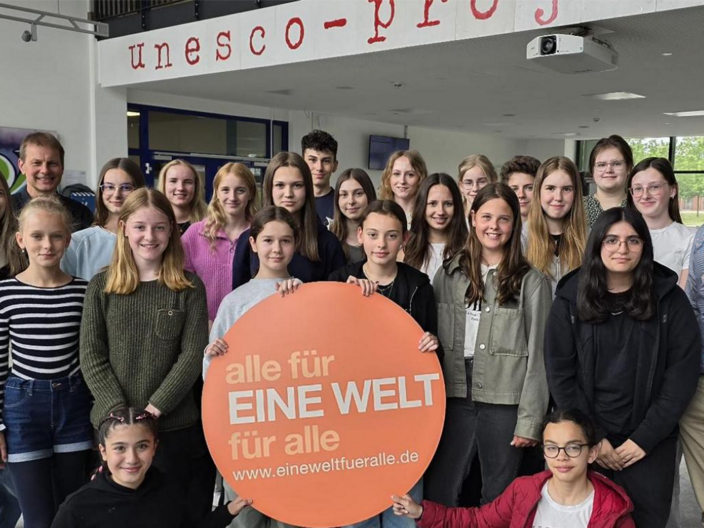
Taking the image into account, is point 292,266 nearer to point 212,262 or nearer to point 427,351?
point 212,262

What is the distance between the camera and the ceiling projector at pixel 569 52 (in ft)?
17.3

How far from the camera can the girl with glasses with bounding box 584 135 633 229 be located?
3.23 m

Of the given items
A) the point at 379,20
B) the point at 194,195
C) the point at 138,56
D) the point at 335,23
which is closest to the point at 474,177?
the point at 194,195

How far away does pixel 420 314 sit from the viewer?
7.84 ft

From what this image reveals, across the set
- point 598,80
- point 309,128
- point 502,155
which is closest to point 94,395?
point 598,80

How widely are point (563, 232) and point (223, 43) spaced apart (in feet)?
19.6

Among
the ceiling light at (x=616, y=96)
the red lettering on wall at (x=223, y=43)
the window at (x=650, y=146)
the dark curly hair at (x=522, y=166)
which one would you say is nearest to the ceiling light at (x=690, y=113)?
the ceiling light at (x=616, y=96)

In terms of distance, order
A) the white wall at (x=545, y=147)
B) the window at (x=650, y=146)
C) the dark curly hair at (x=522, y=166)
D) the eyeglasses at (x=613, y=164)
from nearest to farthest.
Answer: the eyeglasses at (x=613, y=164) < the dark curly hair at (x=522, y=166) < the window at (x=650, y=146) < the white wall at (x=545, y=147)

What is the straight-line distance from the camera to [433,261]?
112 inches

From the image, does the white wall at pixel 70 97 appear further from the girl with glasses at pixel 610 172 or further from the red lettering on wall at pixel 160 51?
the girl with glasses at pixel 610 172

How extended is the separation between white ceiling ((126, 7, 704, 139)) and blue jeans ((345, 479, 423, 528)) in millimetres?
4250

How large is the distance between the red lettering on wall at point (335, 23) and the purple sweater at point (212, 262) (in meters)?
4.39

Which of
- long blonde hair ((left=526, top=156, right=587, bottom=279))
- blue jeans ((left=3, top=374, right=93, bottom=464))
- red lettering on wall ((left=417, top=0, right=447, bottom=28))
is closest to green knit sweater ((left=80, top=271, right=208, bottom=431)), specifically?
blue jeans ((left=3, top=374, right=93, bottom=464))

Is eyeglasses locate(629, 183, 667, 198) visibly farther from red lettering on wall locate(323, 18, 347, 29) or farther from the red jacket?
red lettering on wall locate(323, 18, 347, 29)
